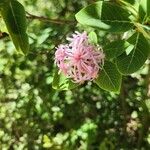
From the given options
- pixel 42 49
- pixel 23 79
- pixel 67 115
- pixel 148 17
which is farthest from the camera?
pixel 67 115

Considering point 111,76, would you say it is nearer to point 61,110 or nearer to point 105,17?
point 105,17

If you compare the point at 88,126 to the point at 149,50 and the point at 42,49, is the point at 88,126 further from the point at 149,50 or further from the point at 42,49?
the point at 149,50

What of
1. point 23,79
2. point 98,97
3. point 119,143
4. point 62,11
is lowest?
point 119,143

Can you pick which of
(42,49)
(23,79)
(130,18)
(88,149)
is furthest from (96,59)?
(88,149)

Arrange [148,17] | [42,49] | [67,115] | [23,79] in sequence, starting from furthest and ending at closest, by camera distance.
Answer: [67,115], [23,79], [42,49], [148,17]

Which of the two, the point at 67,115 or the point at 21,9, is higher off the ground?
the point at 21,9

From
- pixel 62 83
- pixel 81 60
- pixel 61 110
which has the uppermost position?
pixel 81 60

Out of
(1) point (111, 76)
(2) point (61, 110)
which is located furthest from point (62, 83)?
(2) point (61, 110)
